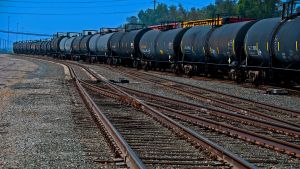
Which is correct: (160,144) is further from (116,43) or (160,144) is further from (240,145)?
(116,43)

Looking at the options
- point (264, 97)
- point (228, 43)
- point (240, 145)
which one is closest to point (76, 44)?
point (228, 43)

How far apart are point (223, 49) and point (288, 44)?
19.4ft

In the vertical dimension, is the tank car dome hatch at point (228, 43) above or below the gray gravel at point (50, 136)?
above

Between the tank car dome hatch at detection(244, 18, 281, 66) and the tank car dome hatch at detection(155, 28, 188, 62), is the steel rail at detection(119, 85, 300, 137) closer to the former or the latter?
the tank car dome hatch at detection(244, 18, 281, 66)

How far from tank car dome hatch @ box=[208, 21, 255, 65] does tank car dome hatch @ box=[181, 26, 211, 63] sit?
2.97 ft

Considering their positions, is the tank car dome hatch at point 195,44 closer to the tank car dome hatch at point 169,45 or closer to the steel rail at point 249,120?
the tank car dome hatch at point 169,45

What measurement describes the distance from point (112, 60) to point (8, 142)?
37.9m

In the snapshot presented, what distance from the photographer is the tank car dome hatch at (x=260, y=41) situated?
66.4ft

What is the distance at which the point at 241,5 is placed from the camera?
363 feet

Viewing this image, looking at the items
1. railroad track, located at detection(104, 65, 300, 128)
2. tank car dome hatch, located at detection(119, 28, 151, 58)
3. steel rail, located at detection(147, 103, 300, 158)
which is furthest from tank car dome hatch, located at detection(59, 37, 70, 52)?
steel rail, located at detection(147, 103, 300, 158)

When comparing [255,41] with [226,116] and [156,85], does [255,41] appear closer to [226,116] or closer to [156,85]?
[156,85]

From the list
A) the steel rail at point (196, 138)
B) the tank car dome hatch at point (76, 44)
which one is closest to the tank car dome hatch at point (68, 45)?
the tank car dome hatch at point (76, 44)

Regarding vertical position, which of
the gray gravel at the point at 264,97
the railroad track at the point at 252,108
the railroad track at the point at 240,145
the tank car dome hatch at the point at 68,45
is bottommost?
the gray gravel at the point at 264,97

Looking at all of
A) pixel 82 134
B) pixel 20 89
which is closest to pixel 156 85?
pixel 20 89
